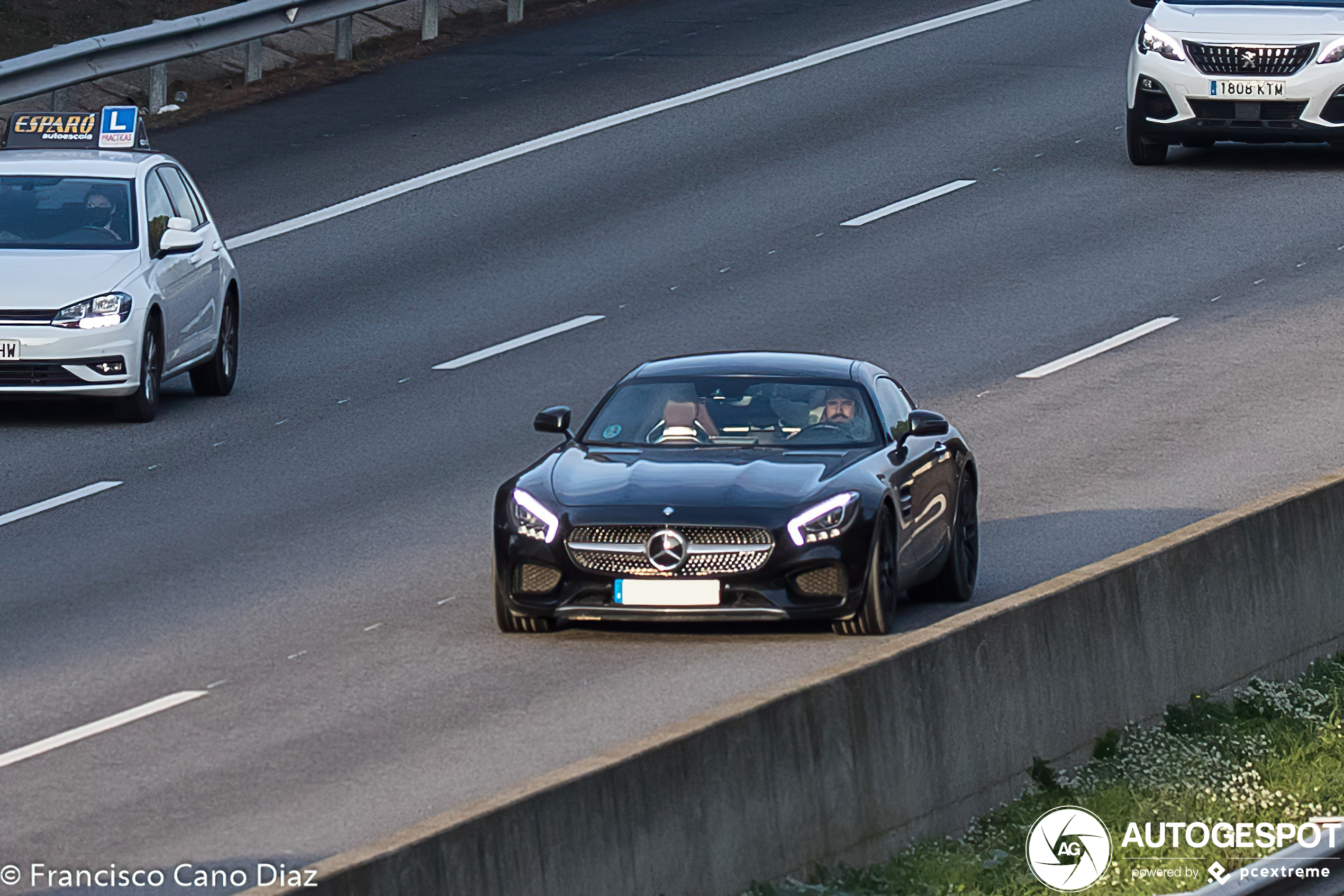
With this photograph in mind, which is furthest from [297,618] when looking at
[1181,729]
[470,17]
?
[470,17]

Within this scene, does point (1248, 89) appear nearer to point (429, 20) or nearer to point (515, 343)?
point (515, 343)

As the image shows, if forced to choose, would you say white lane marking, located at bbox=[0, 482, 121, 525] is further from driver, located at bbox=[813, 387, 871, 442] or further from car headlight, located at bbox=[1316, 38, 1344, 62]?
car headlight, located at bbox=[1316, 38, 1344, 62]

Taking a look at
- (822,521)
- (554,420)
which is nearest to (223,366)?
(554,420)

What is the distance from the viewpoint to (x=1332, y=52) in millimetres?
26594

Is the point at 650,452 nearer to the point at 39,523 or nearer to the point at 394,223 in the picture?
the point at 39,523

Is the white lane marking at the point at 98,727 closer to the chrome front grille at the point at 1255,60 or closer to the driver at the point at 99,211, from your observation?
the driver at the point at 99,211

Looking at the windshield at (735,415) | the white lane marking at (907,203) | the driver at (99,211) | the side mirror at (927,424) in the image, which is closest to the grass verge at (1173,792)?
the side mirror at (927,424)

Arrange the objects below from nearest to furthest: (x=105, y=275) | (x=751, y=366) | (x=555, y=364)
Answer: (x=751, y=366)
(x=105, y=275)
(x=555, y=364)

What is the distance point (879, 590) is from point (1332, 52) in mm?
15100

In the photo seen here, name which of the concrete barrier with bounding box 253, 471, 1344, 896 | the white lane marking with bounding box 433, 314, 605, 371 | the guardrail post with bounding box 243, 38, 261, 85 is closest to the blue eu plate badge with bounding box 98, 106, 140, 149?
the white lane marking with bounding box 433, 314, 605, 371

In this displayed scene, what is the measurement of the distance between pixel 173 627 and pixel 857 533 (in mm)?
3330

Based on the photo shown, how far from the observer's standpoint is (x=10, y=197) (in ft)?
64.7

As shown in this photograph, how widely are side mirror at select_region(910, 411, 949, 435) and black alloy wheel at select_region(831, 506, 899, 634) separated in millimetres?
646

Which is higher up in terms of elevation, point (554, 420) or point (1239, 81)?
point (554, 420)
